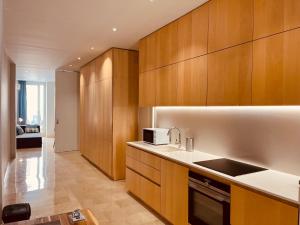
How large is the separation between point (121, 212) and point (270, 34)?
3088 mm

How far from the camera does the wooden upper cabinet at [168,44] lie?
A: 3.32 meters

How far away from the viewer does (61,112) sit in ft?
26.5

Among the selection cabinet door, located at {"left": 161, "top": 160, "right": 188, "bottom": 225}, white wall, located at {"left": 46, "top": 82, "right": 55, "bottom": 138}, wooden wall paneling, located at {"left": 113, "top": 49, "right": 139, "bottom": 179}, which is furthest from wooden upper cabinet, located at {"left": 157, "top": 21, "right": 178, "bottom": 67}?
white wall, located at {"left": 46, "top": 82, "right": 55, "bottom": 138}

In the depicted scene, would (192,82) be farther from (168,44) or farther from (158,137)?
(158,137)

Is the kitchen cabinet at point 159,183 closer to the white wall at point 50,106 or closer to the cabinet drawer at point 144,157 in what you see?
the cabinet drawer at point 144,157

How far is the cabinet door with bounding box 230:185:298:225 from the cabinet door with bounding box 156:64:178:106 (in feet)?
5.61

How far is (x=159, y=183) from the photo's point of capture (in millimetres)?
3145

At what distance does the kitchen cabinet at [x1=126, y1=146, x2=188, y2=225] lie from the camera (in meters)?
2.70

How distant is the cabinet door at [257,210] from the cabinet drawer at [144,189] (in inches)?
54.7

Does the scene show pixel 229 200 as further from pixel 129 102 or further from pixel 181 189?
pixel 129 102

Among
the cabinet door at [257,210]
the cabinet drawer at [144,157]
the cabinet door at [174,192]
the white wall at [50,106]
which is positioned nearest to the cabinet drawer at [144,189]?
the cabinet door at [174,192]

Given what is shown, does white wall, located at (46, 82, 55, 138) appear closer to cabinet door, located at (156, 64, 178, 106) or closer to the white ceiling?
the white ceiling

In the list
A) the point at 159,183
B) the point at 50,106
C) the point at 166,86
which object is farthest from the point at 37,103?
the point at 159,183

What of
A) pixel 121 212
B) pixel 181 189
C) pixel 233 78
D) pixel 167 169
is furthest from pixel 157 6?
pixel 121 212
